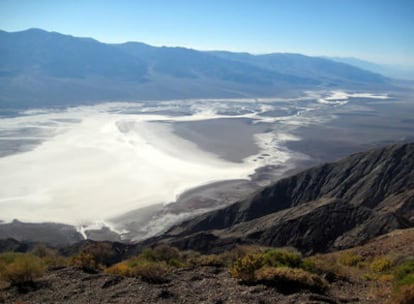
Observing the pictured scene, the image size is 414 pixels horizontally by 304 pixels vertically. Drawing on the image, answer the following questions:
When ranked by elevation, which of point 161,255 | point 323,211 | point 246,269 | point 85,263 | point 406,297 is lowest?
point 323,211

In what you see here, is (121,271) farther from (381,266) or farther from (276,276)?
(381,266)

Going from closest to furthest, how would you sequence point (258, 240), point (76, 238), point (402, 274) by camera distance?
point (402, 274)
point (258, 240)
point (76, 238)

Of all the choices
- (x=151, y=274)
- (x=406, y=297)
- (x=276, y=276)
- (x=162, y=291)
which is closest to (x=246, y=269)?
(x=276, y=276)

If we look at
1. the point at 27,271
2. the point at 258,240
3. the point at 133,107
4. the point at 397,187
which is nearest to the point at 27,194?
the point at 258,240

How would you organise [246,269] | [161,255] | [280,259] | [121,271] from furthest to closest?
1. [161,255]
2. [121,271]
3. [280,259]
4. [246,269]

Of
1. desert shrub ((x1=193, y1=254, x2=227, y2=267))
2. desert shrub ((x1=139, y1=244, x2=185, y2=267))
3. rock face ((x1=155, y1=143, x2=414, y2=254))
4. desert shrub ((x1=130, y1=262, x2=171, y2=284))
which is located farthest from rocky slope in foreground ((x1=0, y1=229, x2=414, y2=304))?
rock face ((x1=155, y1=143, x2=414, y2=254))

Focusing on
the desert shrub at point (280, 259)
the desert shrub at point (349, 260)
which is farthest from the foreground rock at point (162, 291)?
the desert shrub at point (349, 260)

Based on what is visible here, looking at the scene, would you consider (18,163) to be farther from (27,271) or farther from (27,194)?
(27,271)

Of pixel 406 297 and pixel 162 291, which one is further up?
pixel 406 297
